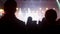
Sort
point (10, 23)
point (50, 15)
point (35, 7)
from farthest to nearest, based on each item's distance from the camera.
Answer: point (35, 7) → point (50, 15) → point (10, 23)

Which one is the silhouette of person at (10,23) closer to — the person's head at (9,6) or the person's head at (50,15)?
the person's head at (9,6)

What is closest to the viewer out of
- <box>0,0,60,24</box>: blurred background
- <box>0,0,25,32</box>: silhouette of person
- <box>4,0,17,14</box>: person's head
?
<box>0,0,25,32</box>: silhouette of person

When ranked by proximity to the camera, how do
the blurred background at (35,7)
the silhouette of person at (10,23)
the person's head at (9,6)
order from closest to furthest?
the silhouette of person at (10,23)
the person's head at (9,6)
the blurred background at (35,7)

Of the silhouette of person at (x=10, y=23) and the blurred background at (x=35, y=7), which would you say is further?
the blurred background at (x=35, y=7)

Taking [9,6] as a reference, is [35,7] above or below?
above

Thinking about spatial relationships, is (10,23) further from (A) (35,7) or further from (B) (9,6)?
(A) (35,7)

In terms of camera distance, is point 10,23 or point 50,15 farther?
point 50,15

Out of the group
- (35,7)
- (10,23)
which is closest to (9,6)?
(10,23)

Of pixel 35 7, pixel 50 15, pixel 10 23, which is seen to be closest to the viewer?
pixel 10 23

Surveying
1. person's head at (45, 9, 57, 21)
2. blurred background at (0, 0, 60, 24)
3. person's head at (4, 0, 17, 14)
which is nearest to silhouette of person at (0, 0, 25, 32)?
person's head at (4, 0, 17, 14)

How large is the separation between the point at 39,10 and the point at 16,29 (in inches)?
309

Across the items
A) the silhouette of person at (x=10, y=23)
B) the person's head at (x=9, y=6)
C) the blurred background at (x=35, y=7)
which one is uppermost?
the blurred background at (x=35, y=7)

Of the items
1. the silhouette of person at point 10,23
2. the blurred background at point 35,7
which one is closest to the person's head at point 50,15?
the silhouette of person at point 10,23

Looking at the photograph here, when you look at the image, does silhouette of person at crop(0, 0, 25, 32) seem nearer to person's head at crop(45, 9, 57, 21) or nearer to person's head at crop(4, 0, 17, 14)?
person's head at crop(4, 0, 17, 14)
